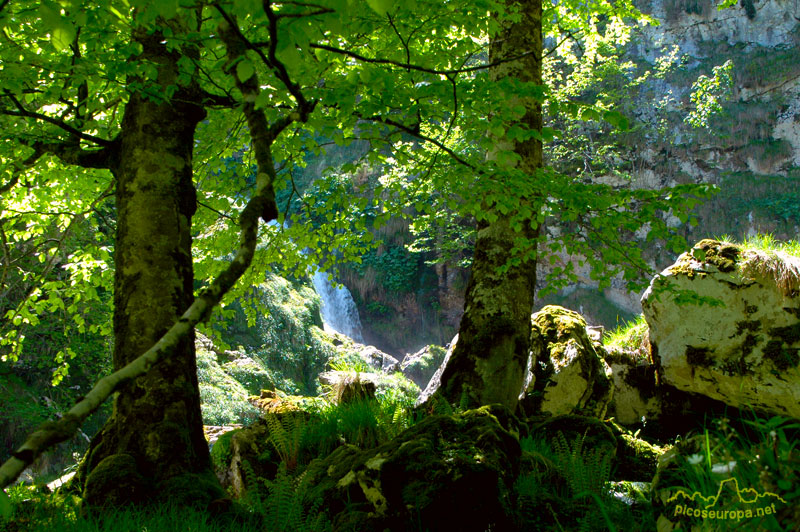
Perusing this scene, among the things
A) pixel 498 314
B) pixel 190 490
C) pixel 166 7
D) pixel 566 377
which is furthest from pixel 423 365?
pixel 166 7

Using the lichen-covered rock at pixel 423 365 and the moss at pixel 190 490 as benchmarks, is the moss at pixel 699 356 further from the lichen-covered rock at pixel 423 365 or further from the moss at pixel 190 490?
the lichen-covered rock at pixel 423 365

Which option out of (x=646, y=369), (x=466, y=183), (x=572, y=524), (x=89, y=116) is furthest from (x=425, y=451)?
(x=646, y=369)

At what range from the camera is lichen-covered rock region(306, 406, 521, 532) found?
2426 millimetres

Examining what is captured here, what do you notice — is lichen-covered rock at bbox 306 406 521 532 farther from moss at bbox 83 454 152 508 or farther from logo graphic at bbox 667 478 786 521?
moss at bbox 83 454 152 508

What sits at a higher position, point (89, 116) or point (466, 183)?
point (89, 116)

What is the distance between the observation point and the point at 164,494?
3035 mm

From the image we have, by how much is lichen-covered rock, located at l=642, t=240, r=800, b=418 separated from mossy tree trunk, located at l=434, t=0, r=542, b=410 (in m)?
1.94

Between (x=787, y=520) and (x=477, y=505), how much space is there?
1.38 metres

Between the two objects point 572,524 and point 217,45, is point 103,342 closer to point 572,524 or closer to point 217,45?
point 217,45

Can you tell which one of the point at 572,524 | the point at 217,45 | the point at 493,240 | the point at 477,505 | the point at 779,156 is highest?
the point at 779,156

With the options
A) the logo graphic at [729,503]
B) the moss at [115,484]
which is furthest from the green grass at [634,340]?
the moss at [115,484]

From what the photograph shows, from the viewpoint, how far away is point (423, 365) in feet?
62.0

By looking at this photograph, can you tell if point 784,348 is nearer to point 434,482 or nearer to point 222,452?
point 434,482

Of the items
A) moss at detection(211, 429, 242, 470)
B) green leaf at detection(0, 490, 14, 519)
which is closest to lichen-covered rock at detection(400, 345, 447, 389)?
moss at detection(211, 429, 242, 470)
